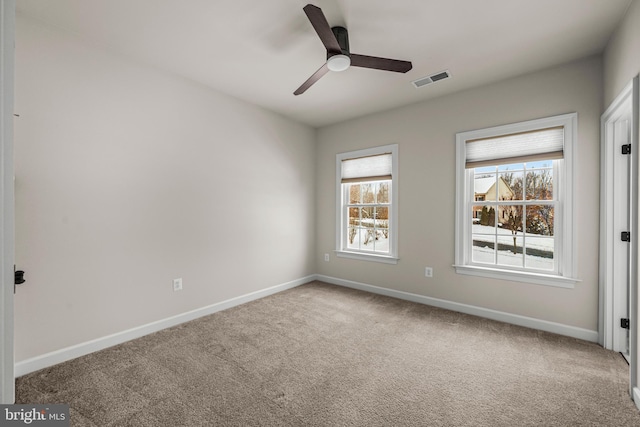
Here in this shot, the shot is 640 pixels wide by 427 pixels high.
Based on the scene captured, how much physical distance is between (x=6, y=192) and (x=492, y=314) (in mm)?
3889

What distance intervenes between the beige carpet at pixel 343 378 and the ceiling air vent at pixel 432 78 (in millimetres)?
2703

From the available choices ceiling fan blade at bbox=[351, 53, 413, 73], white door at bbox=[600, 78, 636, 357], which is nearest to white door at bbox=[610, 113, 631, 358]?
white door at bbox=[600, 78, 636, 357]

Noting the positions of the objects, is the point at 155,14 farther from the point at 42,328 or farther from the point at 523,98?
the point at 523,98

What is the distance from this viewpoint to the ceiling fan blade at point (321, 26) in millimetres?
1740

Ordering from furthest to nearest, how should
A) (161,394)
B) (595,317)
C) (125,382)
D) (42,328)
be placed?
(595,317)
(42,328)
(125,382)
(161,394)

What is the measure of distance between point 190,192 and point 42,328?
5.44ft

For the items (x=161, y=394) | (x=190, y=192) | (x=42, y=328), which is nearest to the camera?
(x=161, y=394)

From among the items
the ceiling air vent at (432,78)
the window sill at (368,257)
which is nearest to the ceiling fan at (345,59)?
the ceiling air vent at (432,78)

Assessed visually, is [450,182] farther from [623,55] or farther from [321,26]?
[321,26]

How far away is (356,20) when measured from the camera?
223 cm

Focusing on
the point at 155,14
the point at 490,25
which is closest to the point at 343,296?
the point at 490,25

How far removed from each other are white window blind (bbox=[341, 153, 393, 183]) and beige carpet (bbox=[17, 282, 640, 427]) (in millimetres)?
2117

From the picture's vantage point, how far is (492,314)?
3197mm

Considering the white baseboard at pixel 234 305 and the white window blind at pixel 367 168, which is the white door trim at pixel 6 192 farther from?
the white window blind at pixel 367 168
